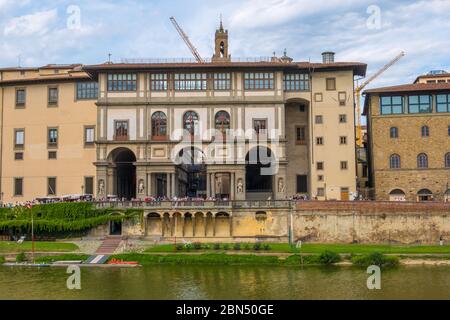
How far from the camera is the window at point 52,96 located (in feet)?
272

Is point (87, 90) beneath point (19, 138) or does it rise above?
above

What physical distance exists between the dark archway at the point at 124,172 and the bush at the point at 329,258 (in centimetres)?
2857

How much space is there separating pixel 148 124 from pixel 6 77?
25154 mm

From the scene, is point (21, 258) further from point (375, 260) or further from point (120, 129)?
point (375, 260)

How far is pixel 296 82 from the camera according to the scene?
7931 centimetres

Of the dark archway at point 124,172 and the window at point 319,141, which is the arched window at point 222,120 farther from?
the window at point 319,141

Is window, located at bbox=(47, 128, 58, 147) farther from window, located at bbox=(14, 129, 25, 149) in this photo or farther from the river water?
the river water

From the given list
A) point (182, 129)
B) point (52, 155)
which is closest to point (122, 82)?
point (182, 129)

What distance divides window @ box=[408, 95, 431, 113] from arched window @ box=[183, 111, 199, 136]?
26.4 metres

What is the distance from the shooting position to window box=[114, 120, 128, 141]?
76562 mm

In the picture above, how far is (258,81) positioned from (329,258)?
27.4 metres

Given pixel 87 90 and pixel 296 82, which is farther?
pixel 87 90
